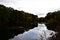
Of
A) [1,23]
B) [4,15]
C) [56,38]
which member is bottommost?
[56,38]

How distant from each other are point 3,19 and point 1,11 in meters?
2.14

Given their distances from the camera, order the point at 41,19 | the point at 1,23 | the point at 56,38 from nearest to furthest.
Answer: the point at 56,38
the point at 1,23
the point at 41,19

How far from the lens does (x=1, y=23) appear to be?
39.7 m

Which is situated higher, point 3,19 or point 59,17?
point 59,17

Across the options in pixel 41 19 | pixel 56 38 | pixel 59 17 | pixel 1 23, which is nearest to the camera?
pixel 56 38

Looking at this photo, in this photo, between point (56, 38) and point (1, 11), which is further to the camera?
point (1, 11)

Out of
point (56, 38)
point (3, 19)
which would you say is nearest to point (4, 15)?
point (3, 19)

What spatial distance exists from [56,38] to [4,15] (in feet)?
85.6

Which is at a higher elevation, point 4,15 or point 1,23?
point 4,15

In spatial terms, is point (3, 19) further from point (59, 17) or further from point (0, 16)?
point (59, 17)

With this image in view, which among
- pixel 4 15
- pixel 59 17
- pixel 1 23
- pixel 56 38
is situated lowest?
pixel 56 38

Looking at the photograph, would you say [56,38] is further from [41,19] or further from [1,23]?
[41,19]

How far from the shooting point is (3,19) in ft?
135

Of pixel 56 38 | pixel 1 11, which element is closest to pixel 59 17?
pixel 1 11
